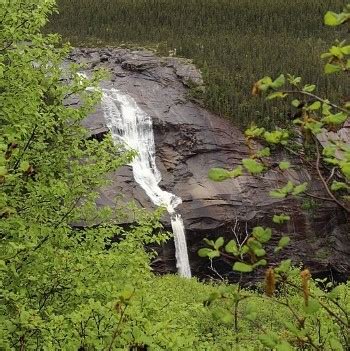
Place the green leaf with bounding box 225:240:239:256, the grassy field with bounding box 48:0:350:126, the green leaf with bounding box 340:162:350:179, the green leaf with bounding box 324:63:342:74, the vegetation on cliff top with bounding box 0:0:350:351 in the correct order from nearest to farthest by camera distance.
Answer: the green leaf with bounding box 340:162:350:179, the green leaf with bounding box 324:63:342:74, the green leaf with bounding box 225:240:239:256, the vegetation on cliff top with bounding box 0:0:350:351, the grassy field with bounding box 48:0:350:126

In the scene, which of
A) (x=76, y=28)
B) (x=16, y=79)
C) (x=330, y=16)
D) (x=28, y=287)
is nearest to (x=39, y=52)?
(x=16, y=79)

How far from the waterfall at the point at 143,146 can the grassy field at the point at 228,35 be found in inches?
200

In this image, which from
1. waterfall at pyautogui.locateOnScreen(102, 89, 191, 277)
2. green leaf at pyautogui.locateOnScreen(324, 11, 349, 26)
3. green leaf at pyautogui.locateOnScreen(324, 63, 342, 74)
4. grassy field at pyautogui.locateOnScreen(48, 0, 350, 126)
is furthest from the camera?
grassy field at pyautogui.locateOnScreen(48, 0, 350, 126)

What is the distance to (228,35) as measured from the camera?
4447 cm

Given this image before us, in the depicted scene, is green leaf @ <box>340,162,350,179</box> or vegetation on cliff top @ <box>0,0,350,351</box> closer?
green leaf @ <box>340,162,350,179</box>

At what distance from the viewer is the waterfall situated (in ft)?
78.0

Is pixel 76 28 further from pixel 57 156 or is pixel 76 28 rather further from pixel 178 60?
pixel 57 156

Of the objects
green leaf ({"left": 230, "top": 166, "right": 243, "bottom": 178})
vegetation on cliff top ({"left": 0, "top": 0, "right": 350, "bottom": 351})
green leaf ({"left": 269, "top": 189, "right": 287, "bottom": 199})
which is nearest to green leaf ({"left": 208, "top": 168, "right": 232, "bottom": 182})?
green leaf ({"left": 230, "top": 166, "right": 243, "bottom": 178})

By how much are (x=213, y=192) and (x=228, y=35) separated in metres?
23.2

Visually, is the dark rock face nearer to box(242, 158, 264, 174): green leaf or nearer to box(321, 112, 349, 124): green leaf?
box(321, 112, 349, 124): green leaf

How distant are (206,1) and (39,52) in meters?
46.4

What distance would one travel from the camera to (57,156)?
7.67 m

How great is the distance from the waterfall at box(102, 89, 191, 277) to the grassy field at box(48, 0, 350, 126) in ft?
16.6

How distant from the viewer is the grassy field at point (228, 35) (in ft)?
109
